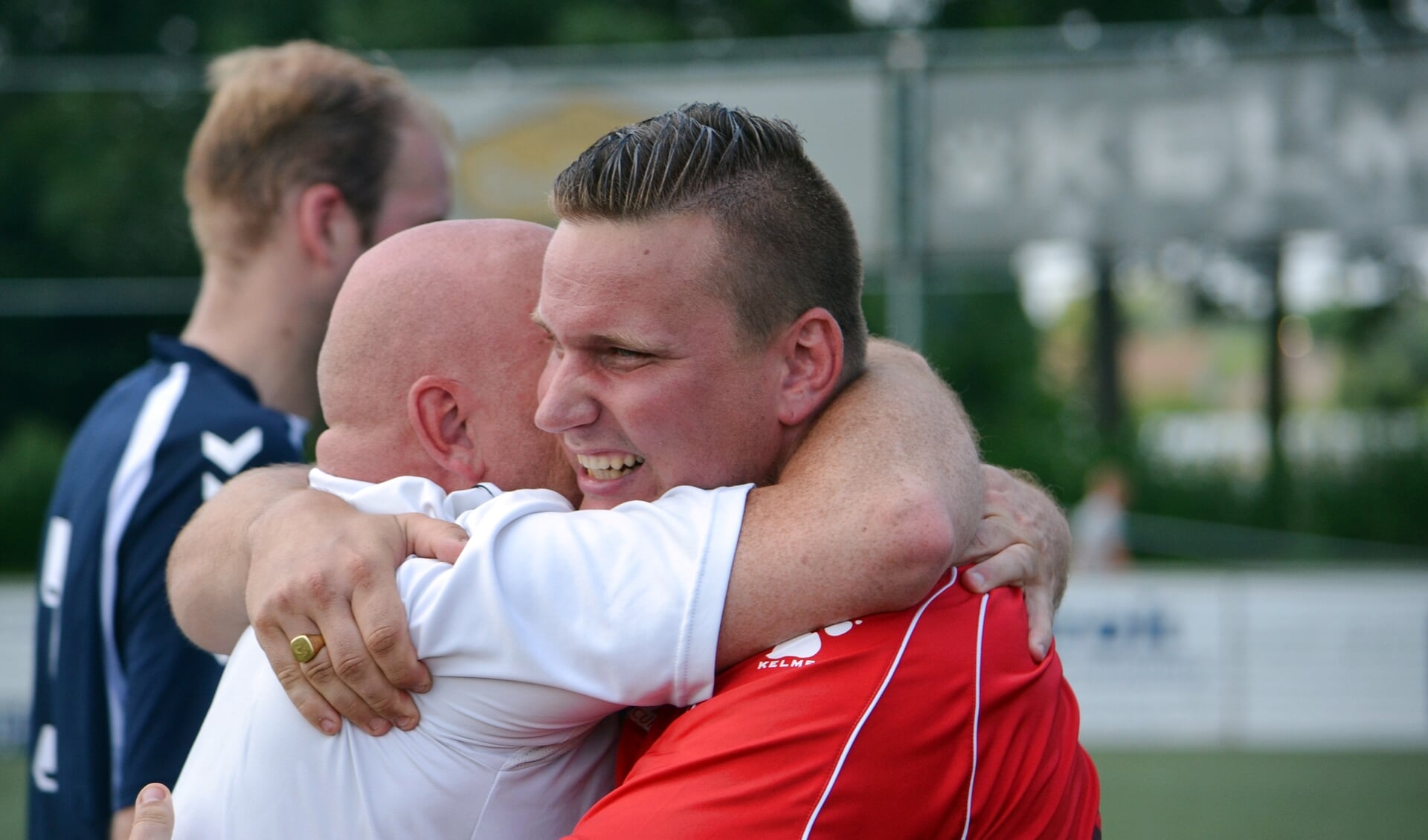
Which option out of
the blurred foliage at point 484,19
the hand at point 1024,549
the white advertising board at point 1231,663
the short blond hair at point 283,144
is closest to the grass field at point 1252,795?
the white advertising board at point 1231,663

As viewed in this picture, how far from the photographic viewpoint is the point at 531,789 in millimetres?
1746

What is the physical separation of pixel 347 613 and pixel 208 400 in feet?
3.99

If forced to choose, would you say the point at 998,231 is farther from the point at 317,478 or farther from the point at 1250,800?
the point at 317,478

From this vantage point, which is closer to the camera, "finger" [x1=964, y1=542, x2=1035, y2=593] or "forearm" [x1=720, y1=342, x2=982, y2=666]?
"forearm" [x1=720, y1=342, x2=982, y2=666]

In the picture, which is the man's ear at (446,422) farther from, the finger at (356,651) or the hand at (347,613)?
the finger at (356,651)

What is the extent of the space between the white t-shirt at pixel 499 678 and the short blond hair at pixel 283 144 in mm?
1333

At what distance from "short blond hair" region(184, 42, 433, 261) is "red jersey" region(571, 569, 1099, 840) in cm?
167

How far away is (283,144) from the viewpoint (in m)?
2.88

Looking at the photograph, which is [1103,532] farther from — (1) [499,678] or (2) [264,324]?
(1) [499,678]

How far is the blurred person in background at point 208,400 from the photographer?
2.50 metres

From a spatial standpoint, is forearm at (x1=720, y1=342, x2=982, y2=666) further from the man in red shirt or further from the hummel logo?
the hummel logo

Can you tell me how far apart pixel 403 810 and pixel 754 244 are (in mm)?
884

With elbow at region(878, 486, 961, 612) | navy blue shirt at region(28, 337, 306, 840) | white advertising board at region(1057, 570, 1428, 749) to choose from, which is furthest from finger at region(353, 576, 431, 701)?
white advertising board at region(1057, 570, 1428, 749)

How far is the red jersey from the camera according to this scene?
5.22 feet
